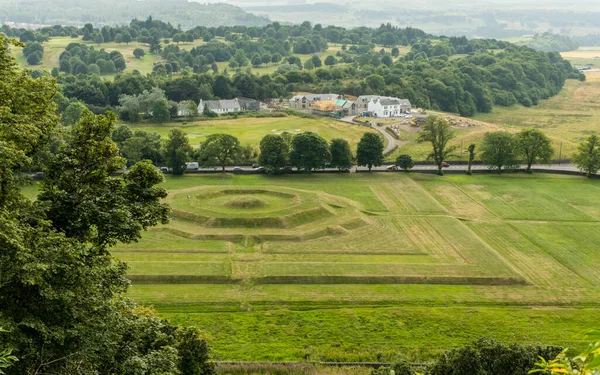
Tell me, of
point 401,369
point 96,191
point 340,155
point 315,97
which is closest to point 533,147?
point 340,155

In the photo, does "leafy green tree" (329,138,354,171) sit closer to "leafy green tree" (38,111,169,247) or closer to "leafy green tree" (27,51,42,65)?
"leafy green tree" (38,111,169,247)

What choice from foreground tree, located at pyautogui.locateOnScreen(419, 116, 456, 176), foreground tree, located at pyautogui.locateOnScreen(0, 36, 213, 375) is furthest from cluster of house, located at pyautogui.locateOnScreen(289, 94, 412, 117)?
foreground tree, located at pyautogui.locateOnScreen(0, 36, 213, 375)

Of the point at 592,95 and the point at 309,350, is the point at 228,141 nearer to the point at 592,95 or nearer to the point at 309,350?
the point at 309,350

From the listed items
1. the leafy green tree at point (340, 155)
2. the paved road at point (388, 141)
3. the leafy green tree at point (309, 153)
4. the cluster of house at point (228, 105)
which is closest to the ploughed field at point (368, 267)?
the leafy green tree at point (309, 153)

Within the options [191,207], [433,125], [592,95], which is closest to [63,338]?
[191,207]

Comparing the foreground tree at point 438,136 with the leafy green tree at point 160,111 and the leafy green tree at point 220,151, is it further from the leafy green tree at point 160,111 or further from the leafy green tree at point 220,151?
the leafy green tree at point 160,111
